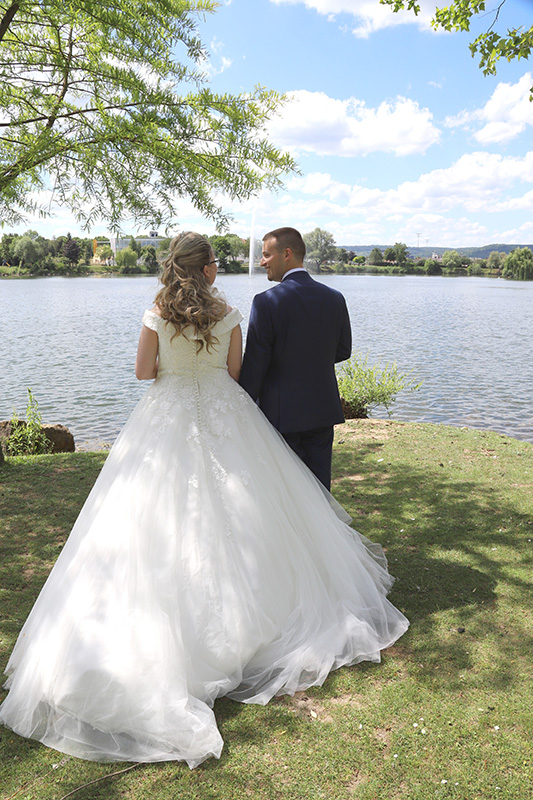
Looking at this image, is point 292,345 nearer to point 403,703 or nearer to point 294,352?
point 294,352

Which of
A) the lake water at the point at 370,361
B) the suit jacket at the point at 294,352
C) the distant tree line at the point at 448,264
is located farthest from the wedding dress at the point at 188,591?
the distant tree line at the point at 448,264

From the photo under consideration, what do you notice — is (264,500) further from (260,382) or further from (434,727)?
(434,727)

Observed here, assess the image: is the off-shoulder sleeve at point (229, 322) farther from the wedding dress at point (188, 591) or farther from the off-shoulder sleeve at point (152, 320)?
the off-shoulder sleeve at point (152, 320)

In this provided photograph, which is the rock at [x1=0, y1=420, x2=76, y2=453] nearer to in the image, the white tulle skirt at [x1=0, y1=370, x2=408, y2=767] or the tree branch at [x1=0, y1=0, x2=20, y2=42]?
the tree branch at [x1=0, y1=0, x2=20, y2=42]

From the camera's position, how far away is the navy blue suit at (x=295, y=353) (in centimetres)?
402

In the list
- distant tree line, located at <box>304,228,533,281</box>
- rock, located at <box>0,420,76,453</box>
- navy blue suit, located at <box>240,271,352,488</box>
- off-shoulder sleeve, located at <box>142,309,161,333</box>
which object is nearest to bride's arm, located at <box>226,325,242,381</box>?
navy blue suit, located at <box>240,271,352,488</box>

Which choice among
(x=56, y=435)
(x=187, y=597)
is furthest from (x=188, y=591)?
(x=56, y=435)

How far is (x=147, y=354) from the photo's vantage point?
366cm

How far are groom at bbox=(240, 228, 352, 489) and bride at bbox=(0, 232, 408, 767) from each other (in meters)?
0.21

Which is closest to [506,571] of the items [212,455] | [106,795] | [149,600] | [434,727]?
[434,727]

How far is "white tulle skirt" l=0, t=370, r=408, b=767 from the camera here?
9.45 feet

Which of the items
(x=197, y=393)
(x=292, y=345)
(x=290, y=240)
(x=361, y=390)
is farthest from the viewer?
(x=361, y=390)

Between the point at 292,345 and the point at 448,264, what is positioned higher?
the point at 448,264

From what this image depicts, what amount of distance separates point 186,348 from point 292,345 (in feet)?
2.59
